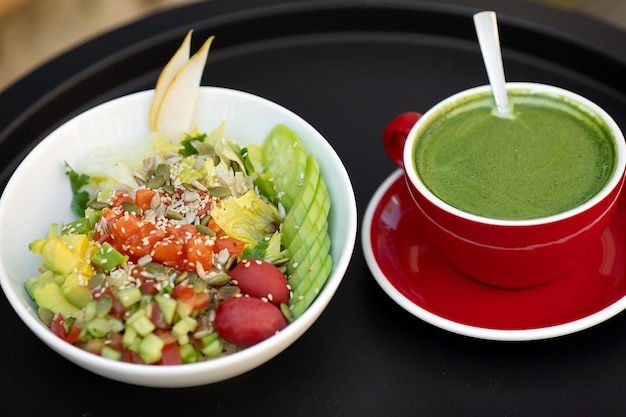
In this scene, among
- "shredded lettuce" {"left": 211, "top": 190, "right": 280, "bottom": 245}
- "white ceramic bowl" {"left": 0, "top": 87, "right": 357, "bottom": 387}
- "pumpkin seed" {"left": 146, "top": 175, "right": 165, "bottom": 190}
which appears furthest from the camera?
"pumpkin seed" {"left": 146, "top": 175, "right": 165, "bottom": 190}

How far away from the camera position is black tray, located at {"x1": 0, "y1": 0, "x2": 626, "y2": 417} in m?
1.71

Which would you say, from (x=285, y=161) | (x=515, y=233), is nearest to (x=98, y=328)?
(x=285, y=161)

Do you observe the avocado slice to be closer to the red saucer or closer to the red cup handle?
the red saucer

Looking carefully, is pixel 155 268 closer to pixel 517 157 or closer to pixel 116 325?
pixel 116 325

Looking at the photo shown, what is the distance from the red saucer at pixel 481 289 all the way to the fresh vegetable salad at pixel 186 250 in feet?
0.74

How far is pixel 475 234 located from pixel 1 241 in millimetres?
1128

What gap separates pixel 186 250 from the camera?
176 centimetres

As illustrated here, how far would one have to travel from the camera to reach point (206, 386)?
175 centimetres

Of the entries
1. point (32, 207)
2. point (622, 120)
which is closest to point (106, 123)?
point (32, 207)

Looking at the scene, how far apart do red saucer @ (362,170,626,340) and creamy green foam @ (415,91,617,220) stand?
6.0 inches

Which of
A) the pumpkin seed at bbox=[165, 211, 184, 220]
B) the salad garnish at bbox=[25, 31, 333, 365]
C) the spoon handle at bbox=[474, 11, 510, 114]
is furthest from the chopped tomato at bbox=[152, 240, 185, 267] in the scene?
the spoon handle at bbox=[474, 11, 510, 114]

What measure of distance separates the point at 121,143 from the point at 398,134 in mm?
794

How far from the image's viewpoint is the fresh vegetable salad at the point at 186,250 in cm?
163

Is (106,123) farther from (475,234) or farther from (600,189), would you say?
(600,189)
